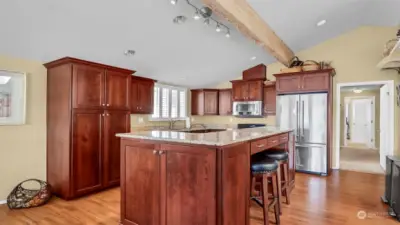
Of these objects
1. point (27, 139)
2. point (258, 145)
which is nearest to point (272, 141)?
point (258, 145)

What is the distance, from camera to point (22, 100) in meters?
3.33

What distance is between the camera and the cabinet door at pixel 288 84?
5.14 meters

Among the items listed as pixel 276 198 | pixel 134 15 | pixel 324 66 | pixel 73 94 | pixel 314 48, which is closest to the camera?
pixel 276 198

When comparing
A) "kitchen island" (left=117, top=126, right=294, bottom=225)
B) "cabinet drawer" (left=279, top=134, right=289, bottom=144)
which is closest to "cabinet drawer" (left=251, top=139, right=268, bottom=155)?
"kitchen island" (left=117, top=126, right=294, bottom=225)

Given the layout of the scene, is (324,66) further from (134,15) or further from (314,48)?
(134,15)

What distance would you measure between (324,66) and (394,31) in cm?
146

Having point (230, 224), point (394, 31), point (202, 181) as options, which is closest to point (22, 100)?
point (202, 181)

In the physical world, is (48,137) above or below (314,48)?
below

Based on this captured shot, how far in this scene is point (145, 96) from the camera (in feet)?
16.6

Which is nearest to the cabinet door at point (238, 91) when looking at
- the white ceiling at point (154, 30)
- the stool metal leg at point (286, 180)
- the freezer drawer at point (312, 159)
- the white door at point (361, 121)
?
the white ceiling at point (154, 30)

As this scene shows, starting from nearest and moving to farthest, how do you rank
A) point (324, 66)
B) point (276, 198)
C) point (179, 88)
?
1. point (276, 198)
2. point (324, 66)
3. point (179, 88)

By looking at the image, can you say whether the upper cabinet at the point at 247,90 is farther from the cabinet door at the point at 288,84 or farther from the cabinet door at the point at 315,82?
the cabinet door at the point at 315,82

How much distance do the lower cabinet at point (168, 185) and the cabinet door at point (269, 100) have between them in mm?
4229

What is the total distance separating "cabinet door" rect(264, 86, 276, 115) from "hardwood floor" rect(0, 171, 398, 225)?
222 cm
